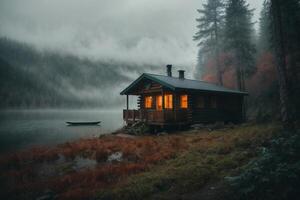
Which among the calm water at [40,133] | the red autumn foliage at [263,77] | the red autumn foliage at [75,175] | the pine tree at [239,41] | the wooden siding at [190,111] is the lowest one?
the calm water at [40,133]

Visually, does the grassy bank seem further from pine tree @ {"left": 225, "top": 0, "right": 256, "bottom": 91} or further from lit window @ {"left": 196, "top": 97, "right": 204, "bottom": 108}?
pine tree @ {"left": 225, "top": 0, "right": 256, "bottom": 91}

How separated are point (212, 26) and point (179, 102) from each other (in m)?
25.1

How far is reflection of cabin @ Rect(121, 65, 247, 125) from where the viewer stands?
21.1 metres

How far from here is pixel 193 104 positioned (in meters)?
22.6

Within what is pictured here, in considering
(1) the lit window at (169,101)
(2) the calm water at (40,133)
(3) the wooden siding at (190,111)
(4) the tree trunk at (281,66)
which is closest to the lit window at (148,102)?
(3) the wooden siding at (190,111)

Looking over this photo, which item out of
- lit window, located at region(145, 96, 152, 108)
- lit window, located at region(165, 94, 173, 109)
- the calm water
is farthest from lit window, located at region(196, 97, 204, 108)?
the calm water

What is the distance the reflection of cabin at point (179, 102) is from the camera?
21.1 meters

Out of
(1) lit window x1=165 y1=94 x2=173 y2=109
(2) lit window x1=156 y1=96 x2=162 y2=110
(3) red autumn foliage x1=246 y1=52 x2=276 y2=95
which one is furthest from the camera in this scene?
(3) red autumn foliage x1=246 y1=52 x2=276 y2=95

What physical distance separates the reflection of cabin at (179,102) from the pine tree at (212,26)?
48.7 feet

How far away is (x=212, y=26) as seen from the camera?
4184 centimetres

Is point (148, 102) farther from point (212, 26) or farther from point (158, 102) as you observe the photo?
point (212, 26)

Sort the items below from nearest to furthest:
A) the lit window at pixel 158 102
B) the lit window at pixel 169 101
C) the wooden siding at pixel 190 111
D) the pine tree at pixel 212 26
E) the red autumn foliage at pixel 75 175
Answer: the red autumn foliage at pixel 75 175 → the wooden siding at pixel 190 111 → the lit window at pixel 169 101 → the lit window at pixel 158 102 → the pine tree at pixel 212 26

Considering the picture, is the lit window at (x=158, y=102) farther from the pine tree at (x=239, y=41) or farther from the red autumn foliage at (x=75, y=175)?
the pine tree at (x=239, y=41)

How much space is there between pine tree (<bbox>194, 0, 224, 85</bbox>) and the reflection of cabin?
14.9 m
